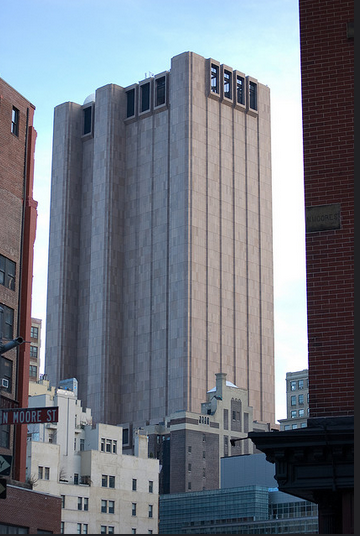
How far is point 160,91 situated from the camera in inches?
7594

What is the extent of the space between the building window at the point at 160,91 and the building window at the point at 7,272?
13631 cm

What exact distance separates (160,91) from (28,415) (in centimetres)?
16532

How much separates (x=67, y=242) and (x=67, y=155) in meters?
17.3

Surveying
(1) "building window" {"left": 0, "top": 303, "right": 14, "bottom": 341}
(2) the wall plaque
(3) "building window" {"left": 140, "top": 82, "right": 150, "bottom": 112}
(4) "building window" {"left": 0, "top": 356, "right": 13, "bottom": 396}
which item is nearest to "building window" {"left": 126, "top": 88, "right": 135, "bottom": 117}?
(3) "building window" {"left": 140, "top": 82, "right": 150, "bottom": 112}

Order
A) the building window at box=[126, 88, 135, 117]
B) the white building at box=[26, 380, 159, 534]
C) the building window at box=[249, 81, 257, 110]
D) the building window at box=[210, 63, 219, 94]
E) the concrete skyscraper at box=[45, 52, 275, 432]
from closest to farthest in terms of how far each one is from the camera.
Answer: the white building at box=[26, 380, 159, 534]
the concrete skyscraper at box=[45, 52, 275, 432]
the building window at box=[210, 63, 219, 94]
the building window at box=[249, 81, 257, 110]
the building window at box=[126, 88, 135, 117]

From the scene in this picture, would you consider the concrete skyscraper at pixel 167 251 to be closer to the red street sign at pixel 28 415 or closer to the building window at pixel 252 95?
the building window at pixel 252 95

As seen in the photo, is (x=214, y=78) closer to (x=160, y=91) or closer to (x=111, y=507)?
(x=160, y=91)

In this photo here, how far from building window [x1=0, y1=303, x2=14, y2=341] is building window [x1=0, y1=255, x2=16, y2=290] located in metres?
1.32

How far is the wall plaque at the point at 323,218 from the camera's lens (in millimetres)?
24203

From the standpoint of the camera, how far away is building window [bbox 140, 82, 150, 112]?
639ft

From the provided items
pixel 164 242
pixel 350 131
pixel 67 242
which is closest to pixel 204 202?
pixel 164 242

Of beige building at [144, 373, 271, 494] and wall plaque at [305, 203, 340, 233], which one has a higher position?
beige building at [144, 373, 271, 494]

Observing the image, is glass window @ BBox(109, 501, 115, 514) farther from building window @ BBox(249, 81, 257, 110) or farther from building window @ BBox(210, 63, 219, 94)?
building window @ BBox(249, 81, 257, 110)

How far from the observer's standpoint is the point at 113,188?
19250cm
